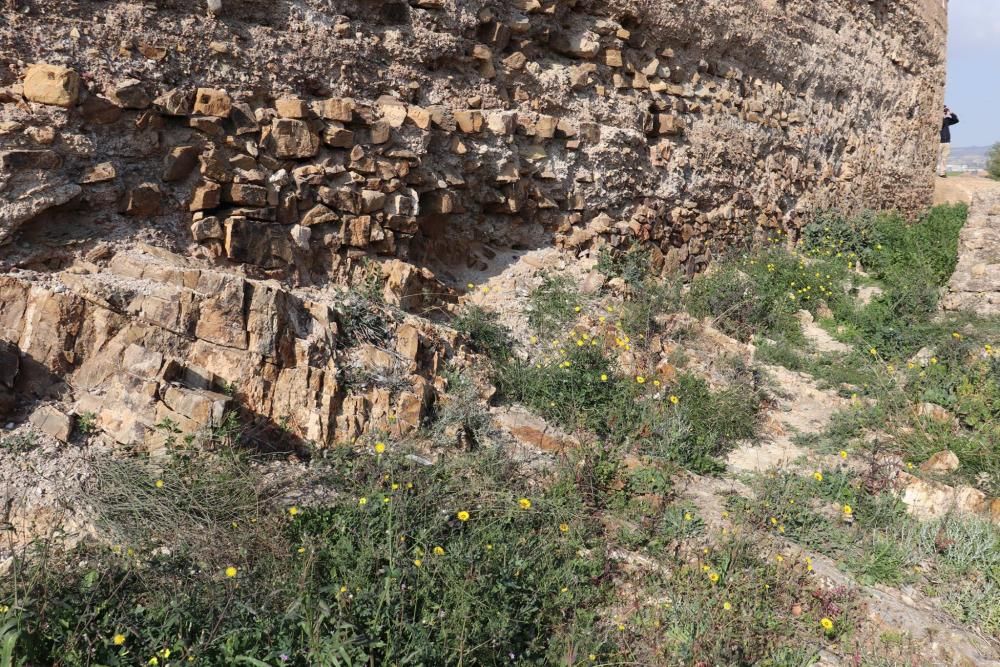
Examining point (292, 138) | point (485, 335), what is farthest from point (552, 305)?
point (292, 138)

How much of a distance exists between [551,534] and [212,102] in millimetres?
3076

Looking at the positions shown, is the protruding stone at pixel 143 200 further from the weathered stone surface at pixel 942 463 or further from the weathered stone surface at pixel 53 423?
the weathered stone surface at pixel 942 463

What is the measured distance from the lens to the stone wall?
3.79 meters

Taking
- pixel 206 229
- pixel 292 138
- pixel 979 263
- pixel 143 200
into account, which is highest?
pixel 292 138

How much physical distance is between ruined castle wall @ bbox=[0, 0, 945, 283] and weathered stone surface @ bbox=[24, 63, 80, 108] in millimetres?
42

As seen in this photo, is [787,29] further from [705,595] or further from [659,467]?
[705,595]

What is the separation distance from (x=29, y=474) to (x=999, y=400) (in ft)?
19.0

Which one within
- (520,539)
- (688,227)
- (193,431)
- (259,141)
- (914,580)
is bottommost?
(914,580)

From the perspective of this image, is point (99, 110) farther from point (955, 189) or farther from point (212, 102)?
point (955, 189)

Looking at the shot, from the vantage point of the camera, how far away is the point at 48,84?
3.85 meters

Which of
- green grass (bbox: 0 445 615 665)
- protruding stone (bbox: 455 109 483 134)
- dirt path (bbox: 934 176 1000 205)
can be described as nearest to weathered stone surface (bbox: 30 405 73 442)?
green grass (bbox: 0 445 615 665)

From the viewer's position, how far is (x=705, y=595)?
11.3 ft

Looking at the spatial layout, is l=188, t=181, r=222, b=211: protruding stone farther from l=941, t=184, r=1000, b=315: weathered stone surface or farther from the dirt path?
the dirt path

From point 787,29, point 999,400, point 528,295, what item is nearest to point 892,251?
point 787,29
